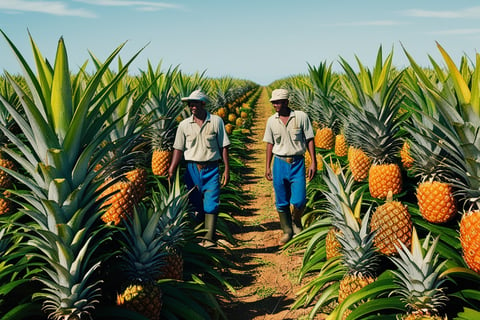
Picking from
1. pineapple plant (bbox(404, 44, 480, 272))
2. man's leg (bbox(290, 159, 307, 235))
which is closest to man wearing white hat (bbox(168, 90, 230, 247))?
man's leg (bbox(290, 159, 307, 235))

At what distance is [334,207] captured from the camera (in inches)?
144

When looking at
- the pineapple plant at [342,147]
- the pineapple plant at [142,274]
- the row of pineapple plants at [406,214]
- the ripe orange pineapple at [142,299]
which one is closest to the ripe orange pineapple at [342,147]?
the pineapple plant at [342,147]

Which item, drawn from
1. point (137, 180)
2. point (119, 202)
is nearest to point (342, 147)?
point (137, 180)

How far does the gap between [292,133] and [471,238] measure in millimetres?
3006

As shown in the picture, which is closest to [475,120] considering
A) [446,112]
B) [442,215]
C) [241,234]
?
[446,112]

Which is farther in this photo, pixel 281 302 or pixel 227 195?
pixel 227 195

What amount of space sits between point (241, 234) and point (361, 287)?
3616 millimetres

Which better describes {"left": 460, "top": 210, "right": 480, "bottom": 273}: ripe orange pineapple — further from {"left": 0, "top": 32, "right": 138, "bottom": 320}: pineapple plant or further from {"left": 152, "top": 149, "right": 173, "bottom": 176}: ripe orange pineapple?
{"left": 152, "top": 149, "right": 173, "bottom": 176}: ripe orange pineapple

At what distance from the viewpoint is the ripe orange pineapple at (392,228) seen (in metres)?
3.51

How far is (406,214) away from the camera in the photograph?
359cm

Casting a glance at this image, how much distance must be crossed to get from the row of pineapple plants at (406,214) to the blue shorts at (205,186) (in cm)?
115

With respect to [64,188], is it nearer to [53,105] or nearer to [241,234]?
[53,105]

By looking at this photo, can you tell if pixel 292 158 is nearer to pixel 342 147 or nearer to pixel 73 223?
pixel 342 147

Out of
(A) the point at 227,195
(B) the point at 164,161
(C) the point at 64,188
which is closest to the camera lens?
(C) the point at 64,188
